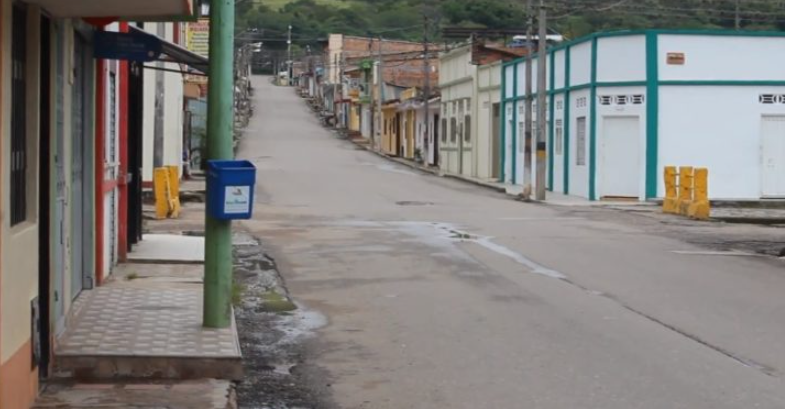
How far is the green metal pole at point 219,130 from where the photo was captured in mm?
9852

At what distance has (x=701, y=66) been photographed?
3556cm

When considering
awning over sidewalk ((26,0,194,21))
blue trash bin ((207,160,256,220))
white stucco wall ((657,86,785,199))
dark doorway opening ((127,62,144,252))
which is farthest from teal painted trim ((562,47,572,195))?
blue trash bin ((207,160,256,220))

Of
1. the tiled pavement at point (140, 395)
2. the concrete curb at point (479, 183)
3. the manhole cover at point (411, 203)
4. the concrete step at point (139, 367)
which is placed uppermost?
the concrete curb at point (479, 183)

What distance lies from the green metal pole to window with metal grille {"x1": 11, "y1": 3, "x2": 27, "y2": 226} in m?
2.59

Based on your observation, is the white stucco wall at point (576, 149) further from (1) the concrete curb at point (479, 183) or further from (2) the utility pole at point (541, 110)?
(1) the concrete curb at point (479, 183)

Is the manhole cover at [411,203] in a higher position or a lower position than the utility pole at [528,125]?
lower

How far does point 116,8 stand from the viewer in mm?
9219

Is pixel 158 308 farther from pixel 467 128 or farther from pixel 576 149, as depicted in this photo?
pixel 467 128

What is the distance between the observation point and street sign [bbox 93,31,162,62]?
1175cm

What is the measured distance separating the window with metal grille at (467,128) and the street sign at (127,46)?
144ft

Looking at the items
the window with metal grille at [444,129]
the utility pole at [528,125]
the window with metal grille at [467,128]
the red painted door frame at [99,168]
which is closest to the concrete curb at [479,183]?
the window with metal grille at [467,128]

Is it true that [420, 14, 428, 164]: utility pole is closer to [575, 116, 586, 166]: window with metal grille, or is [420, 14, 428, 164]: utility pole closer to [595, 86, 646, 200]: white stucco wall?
[575, 116, 586, 166]: window with metal grille

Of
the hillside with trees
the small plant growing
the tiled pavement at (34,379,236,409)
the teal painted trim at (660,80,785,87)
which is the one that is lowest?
the tiled pavement at (34,379,236,409)

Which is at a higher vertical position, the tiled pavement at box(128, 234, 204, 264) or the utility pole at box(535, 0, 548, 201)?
Answer: the utility pole at box(535, 0, 548, 201)
